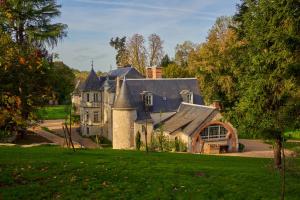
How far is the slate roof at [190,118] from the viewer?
3294 centimetres

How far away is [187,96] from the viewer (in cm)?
3975

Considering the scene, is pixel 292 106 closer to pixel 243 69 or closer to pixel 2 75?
pixel 243 69

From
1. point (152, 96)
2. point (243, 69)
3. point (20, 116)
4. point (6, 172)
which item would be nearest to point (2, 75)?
point (20, 116)

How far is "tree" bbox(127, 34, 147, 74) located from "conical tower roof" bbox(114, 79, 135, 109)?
27316mm

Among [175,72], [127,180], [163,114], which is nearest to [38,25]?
[163,114]

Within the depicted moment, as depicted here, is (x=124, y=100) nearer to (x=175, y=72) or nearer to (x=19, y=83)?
(x=175, y=72)

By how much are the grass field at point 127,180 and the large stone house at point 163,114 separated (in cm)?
1616

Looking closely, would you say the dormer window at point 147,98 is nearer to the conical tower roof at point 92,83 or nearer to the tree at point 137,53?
the conical tower roof at point 92,83

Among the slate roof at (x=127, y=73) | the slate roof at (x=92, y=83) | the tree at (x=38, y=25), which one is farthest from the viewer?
the slate roof at (x=92, y=83)

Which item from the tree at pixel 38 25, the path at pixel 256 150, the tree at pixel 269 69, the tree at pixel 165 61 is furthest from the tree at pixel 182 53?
the tree at pixel 269 69

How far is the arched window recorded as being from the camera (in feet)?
110

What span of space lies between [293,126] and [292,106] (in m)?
1.19

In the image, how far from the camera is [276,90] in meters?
18.0

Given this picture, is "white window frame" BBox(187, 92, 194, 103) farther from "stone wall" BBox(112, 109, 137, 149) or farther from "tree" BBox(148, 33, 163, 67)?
"tree" BBox(148, 33, 163, 67)
